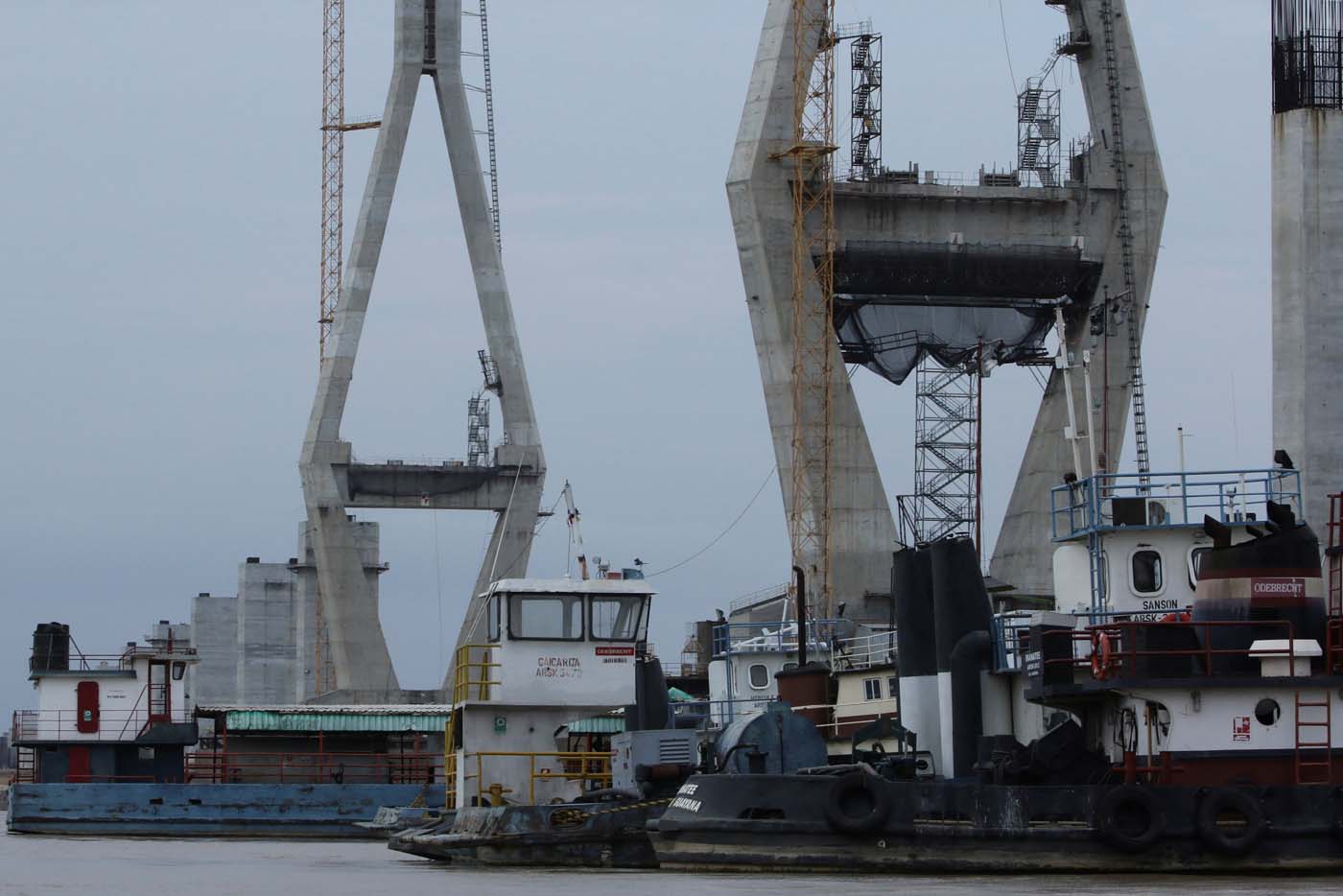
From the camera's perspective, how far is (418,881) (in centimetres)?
2867

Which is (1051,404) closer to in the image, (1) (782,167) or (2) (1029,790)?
(1) (782,167)

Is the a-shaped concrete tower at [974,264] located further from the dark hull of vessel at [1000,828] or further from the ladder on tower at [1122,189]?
the dark hull of vessel at [1000,828]

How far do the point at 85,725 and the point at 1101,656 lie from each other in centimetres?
2995

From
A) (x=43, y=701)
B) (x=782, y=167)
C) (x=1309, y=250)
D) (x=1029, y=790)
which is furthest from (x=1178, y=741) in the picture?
(x=782, y=167)

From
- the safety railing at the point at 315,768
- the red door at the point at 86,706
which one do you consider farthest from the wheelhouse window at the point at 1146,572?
the red door at the point at 86,706

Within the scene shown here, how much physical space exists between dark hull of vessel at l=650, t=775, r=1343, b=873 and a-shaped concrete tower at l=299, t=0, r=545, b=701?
47070mm

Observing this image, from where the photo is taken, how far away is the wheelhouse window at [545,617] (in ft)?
110

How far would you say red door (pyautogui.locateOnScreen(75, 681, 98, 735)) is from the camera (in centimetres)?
5031

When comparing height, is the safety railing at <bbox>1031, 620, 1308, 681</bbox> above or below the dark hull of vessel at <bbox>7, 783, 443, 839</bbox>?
above

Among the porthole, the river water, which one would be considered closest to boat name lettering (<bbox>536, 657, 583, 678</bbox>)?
the river water

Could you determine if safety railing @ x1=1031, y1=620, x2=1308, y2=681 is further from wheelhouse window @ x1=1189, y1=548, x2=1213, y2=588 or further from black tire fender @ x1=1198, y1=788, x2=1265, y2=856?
wheelhouse window @ x1=1189, y1=548, x2=1213, y2=588

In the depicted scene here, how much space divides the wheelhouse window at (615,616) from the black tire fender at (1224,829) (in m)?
10.6

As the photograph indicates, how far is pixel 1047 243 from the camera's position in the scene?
65.9 m

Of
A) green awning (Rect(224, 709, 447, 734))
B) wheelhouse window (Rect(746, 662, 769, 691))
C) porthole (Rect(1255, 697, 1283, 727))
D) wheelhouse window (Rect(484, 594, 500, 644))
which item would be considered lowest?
porthole (Rect(1255, 697, 1283, 727))
